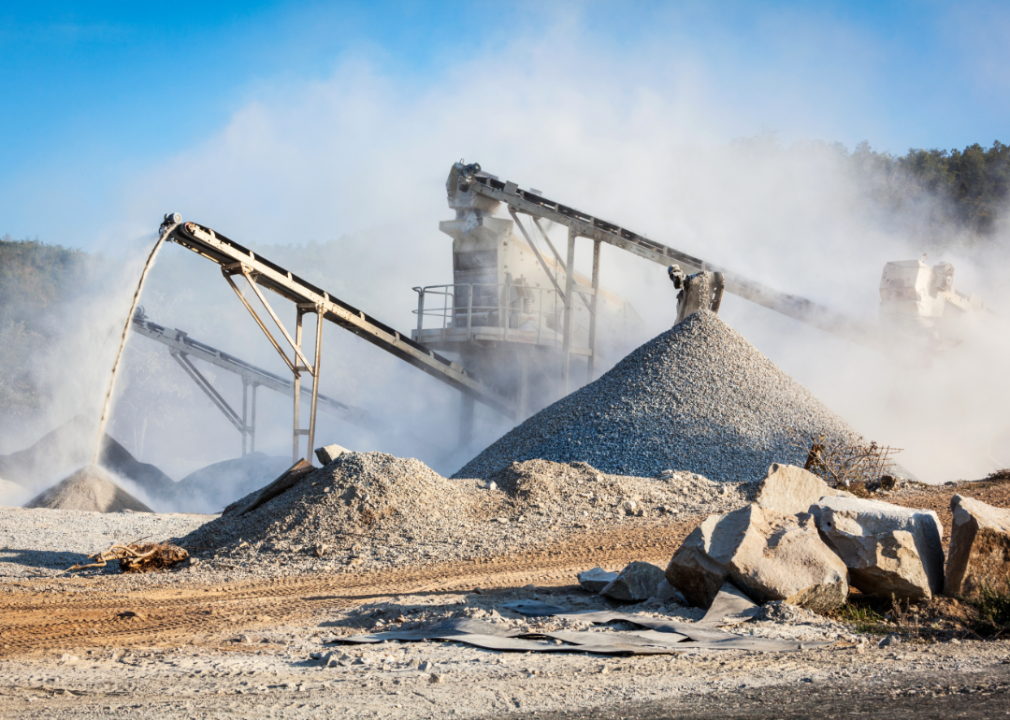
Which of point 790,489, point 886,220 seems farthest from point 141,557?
point 886,220

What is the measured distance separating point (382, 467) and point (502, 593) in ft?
12.5

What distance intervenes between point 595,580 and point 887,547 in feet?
7.28

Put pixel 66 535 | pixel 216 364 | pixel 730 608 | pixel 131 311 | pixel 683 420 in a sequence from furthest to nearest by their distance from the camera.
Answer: pixel 216 364 → pixel 131 311 → pixel 683 420 → pixel 66 535 → pixel 730 608

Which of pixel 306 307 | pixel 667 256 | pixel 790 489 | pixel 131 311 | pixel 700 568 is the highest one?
pixel 667 256

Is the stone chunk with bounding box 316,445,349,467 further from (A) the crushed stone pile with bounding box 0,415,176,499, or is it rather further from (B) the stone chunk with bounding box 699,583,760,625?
(A) the crushed stone pile with bounding box 0,415,176,499

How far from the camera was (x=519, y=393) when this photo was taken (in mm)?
21391

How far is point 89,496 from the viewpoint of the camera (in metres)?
14.2

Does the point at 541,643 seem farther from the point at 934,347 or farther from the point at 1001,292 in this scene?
the point at 1001,292

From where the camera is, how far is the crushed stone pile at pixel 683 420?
41.8 feet

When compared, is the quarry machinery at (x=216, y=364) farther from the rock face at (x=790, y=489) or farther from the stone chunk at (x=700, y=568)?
the stone chunk at (x=700, y=568)

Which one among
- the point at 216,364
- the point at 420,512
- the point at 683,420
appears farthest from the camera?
the point at 216,364

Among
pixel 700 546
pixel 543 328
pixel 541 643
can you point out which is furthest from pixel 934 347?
pixel 541 643

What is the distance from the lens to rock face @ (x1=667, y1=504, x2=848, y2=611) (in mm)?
5621

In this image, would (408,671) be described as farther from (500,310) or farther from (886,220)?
(886,220)
